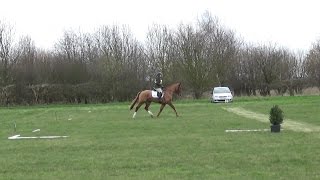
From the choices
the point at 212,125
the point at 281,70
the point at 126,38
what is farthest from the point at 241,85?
the point at 212,125

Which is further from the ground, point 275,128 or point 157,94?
point 157,94

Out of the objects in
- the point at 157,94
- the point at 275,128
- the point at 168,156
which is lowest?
the point at 168,156

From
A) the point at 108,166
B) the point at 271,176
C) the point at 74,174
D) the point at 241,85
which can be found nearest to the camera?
the point at 271,176

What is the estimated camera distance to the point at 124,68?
187 feet

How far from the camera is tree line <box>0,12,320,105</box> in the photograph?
5447 centimetres

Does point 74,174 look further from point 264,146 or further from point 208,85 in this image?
point 208,85

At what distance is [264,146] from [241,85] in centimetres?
5634

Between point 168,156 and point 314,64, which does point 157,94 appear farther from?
point 314,64

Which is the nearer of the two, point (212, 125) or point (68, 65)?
point (212, 125)

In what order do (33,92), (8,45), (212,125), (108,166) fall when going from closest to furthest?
(108,166)
(212,125)
(33,92)
(8,45)

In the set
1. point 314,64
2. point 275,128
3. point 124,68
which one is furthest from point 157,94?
point 314,64

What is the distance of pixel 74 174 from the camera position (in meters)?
9.05

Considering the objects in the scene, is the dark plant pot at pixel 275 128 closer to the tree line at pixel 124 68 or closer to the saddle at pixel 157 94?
the saddle at pixel 157 94

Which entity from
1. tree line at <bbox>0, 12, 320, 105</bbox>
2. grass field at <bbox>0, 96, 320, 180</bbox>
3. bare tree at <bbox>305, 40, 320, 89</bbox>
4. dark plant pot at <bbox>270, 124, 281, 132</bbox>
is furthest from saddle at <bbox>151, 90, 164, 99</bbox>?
bare tree at <bbox>305, 40, 320, 89</bbox>
